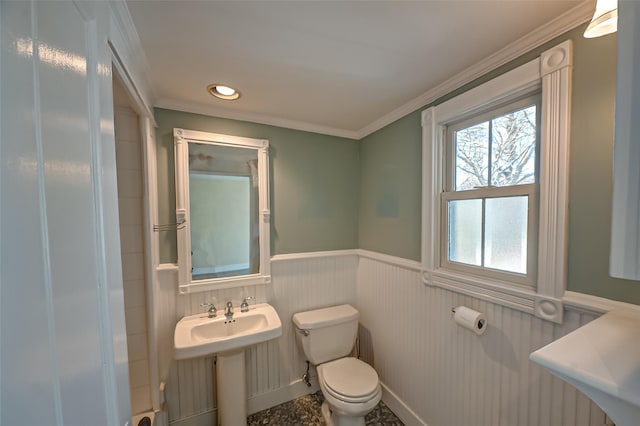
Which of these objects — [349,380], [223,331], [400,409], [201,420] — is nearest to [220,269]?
[223,331]

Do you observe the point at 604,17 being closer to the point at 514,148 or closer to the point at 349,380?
the point at 514,148

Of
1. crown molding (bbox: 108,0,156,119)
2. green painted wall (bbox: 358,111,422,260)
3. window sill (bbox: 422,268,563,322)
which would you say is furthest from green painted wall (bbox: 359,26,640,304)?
crown molding (bbox: 108,0,156,119)

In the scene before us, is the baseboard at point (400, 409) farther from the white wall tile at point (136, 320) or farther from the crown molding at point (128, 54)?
the crown molding at point (128, 54)

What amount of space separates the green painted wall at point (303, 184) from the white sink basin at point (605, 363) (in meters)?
1.58

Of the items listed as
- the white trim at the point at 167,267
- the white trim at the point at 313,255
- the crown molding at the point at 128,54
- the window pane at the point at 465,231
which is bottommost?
the white trim at the point at 313,255

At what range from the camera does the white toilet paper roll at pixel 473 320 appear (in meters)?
1.16

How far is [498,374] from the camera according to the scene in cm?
115

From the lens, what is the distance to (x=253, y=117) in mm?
1814

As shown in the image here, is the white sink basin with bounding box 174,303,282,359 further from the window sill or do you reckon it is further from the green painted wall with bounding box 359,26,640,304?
the green painted wall with bounding box 359,26,640,304

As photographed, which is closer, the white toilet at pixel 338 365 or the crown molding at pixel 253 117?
Result: the white toilet at pixel 338 365

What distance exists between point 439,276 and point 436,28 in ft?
4.16

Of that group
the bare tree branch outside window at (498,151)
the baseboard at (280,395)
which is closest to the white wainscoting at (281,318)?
the baseboard at (280,395)

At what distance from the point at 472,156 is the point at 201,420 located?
8.29 feet

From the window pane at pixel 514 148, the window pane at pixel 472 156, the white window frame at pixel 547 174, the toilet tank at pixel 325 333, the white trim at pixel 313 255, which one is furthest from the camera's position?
the white trim at pixel 313 255
